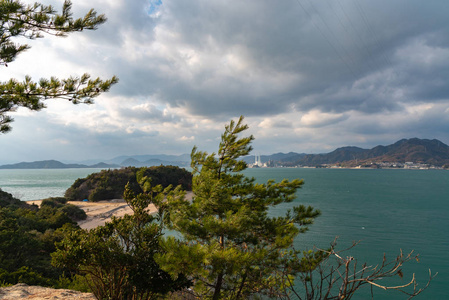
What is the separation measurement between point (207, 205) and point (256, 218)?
5.39ft

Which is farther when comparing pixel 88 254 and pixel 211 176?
pixel 211 176

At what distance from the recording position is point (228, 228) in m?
6.01

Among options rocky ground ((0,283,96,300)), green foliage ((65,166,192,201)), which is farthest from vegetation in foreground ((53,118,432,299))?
green foliage ((65,166,192,201))

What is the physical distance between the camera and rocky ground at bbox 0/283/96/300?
287 inches

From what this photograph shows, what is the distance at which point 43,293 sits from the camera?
25.8 ft

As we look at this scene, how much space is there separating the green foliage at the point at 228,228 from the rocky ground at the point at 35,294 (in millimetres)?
4075

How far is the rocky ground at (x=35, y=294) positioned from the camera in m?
7.30

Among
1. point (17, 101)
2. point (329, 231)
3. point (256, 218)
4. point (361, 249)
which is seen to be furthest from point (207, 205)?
point (329, 231)

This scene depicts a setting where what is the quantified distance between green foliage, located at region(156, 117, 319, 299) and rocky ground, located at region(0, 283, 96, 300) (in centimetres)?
408

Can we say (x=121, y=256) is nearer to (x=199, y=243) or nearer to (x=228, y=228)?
(x=199, y=243)

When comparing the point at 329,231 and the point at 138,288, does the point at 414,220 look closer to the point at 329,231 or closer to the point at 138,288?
the point at 329,231

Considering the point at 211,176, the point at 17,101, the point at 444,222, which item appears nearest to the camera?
the point at 17,101

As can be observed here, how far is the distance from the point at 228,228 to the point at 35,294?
6.98 meters

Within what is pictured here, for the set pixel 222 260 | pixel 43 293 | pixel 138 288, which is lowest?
pixel 43 293
